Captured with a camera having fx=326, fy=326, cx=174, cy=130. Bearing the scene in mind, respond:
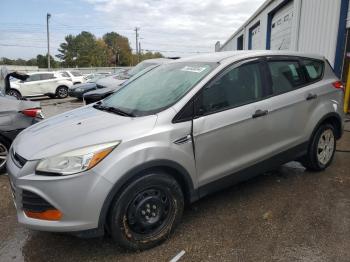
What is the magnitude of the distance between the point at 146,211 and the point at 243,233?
3.27 feet

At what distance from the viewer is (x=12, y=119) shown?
5109mm

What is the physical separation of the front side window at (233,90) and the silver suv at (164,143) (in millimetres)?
11

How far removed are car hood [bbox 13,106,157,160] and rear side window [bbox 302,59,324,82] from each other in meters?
2.43

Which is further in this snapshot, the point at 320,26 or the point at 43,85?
the point at 43,85

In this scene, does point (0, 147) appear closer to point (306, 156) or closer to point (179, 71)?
point (179, 71)

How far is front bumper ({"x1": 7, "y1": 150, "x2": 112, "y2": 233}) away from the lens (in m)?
2.48

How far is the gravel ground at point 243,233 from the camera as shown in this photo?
2.83m

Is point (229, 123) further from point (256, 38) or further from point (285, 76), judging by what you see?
point (256, 38)

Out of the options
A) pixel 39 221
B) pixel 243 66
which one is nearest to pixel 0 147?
pixel 39 221

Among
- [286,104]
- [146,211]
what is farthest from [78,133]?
[286,104]

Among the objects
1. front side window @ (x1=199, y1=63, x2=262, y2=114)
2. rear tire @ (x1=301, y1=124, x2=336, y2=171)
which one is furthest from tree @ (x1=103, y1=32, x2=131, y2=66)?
front side window @ (x1=199, y1=63, x2=262, y2=114)

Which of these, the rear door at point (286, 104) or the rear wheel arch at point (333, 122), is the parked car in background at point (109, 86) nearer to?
the rear door at point (286, 104)

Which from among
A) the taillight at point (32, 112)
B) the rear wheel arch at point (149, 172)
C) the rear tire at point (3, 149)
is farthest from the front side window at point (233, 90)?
the rear tire at point (3, 149)

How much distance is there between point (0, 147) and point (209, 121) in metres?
3.57
